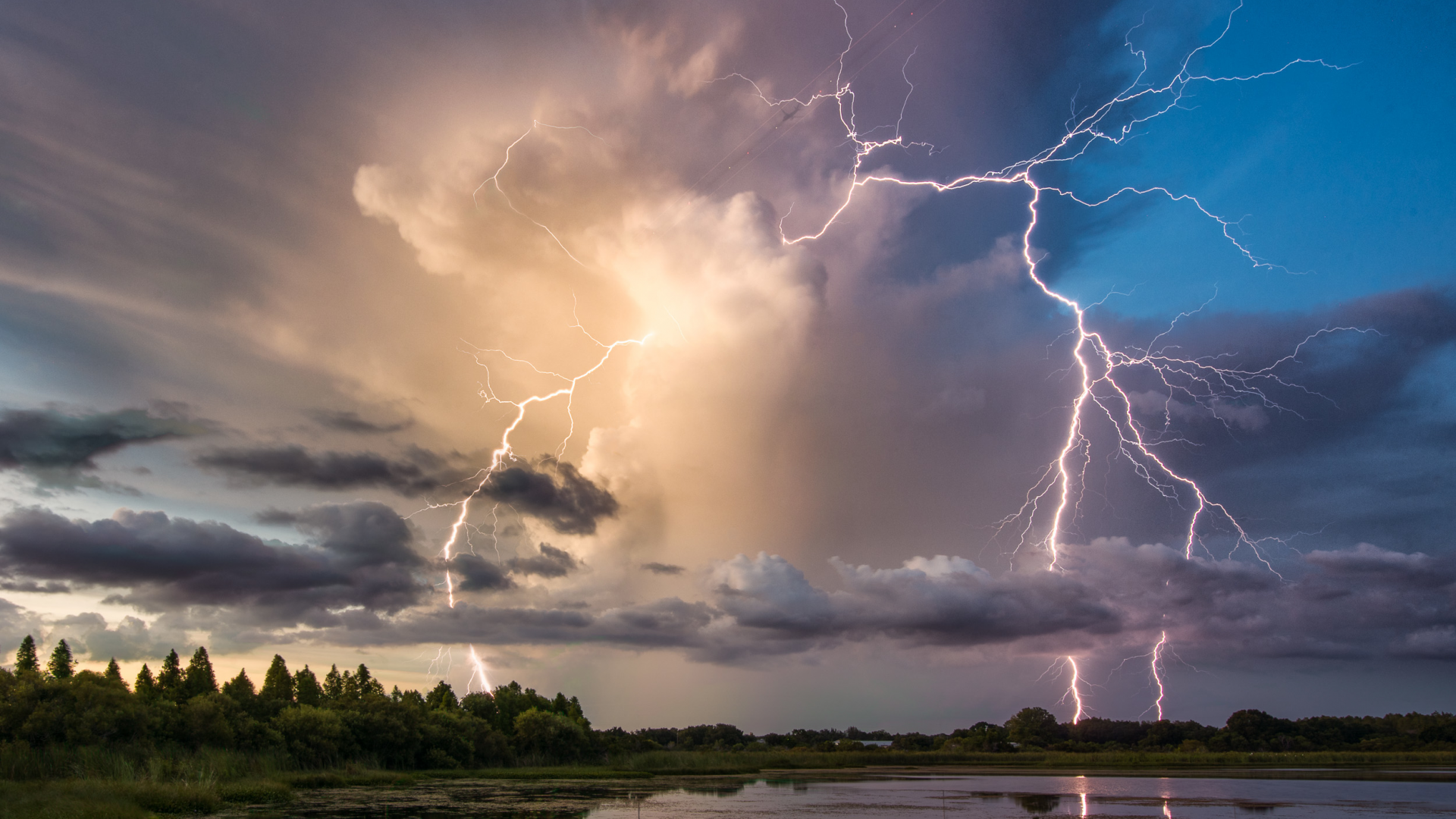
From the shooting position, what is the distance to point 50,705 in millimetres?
42562

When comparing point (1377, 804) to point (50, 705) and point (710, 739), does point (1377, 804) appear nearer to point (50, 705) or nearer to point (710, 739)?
point (50, 705)

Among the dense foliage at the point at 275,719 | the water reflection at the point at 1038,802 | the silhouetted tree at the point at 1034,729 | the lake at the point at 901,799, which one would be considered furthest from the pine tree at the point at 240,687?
the silhouetted tree at the point at 1034,729

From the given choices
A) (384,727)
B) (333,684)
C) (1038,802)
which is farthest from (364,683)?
(1038,802)

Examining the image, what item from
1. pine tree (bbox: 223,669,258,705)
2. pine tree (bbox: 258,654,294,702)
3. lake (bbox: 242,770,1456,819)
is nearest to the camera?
lake (bbox: 242,770,1456,819)

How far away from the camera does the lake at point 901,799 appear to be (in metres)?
36.8

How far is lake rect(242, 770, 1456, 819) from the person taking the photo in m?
36.8

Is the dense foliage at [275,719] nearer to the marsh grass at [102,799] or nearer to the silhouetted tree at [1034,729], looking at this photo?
the marsh grass at [102,799]

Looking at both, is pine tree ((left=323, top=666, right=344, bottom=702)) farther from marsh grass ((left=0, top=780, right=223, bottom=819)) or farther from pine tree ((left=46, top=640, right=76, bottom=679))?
marsh grass ((left=0, top=780, right=223, bottom=819))

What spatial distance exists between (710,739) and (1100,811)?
14544 cm

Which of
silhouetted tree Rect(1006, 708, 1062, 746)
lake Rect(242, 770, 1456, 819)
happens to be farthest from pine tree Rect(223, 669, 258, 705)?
silhouetted tree Rect(1006, 708, 1062, 746)

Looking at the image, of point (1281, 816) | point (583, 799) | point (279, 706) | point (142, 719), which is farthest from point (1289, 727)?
point (142, 719)

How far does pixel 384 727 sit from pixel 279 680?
43.4 m

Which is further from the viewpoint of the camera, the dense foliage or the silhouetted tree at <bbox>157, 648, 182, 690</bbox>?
the silhouetted tree at <bbox>157, 648, 182, 690</bbox>

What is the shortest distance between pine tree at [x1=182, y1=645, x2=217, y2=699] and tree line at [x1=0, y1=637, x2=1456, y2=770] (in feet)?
0.56
